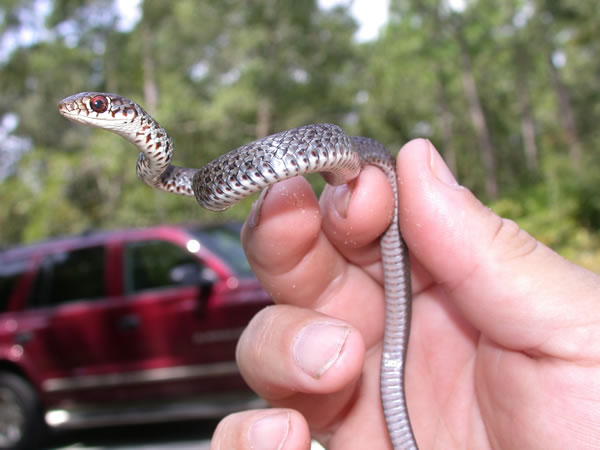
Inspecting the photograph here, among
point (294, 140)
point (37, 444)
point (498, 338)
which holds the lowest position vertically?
point (37, 444)

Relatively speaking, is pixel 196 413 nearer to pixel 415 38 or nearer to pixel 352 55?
pixel 352 55

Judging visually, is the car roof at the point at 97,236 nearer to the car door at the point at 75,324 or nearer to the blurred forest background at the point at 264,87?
the car door at the point at 75,324

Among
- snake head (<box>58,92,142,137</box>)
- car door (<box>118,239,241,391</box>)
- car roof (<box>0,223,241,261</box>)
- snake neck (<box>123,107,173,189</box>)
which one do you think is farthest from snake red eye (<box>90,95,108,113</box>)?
car roof (<box>0,223,241,261</box>)

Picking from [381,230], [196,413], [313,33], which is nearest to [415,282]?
[381,230]

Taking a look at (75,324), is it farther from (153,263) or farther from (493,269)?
(493,269)

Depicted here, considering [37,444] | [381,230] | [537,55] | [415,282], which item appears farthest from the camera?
[537,55]

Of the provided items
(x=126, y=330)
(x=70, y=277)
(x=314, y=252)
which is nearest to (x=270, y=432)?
(x=314, y=252)
